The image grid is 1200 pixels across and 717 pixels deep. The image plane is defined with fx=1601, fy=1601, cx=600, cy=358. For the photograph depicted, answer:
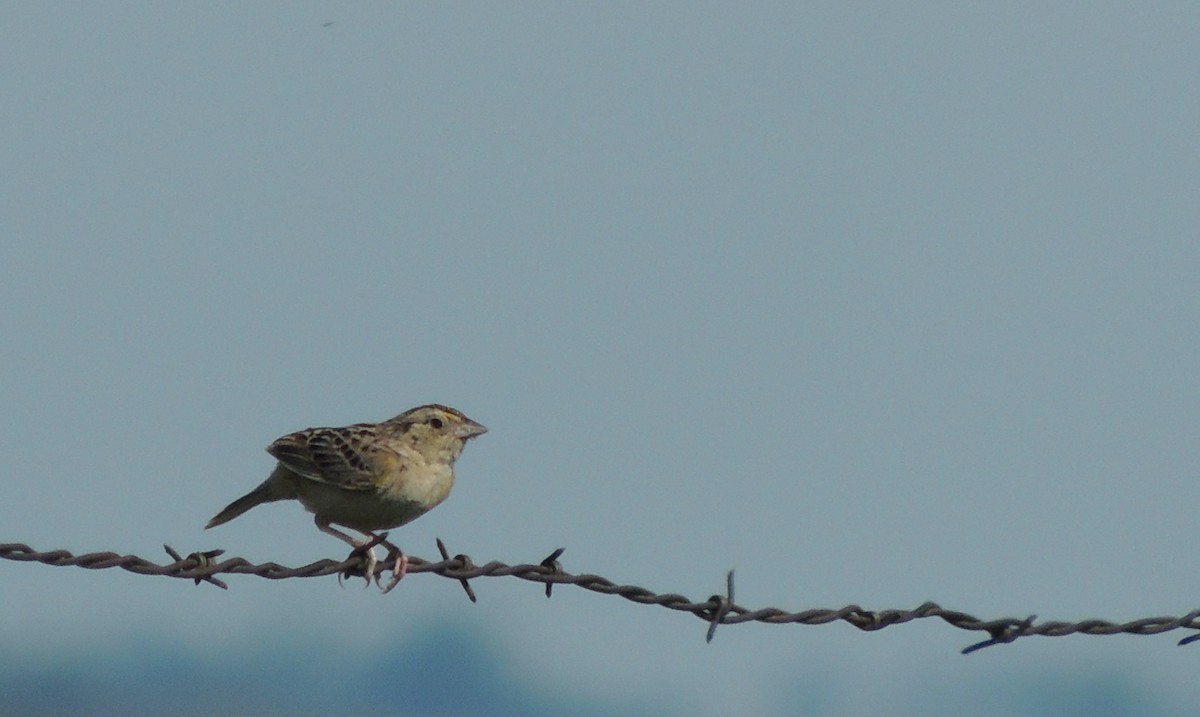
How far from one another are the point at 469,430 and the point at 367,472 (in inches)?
34.4

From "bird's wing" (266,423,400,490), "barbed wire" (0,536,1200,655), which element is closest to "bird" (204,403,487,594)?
"bird's wing" (266,423,400,490)

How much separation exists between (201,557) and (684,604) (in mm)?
2046

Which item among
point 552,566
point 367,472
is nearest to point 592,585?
point 552,566

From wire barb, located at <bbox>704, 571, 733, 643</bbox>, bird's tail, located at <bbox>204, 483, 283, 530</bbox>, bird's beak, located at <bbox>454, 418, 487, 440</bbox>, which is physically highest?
bird's beak, located at <bbox>454, 418, 487, 440</bbox>

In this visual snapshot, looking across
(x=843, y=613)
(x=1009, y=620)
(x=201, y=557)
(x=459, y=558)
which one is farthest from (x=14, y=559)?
(x=1009, y=620)

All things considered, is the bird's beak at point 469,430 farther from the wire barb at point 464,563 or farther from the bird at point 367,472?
the wire barb at point 464,563

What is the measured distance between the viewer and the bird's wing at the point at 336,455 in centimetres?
949

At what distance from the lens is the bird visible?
9508 millimetres

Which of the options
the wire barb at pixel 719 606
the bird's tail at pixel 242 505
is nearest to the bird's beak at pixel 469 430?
the bird's tail at pixel 242 505

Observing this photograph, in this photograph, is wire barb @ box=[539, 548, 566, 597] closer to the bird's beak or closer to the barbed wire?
the barbed wire

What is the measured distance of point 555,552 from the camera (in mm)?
6664

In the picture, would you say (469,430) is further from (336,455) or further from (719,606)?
(719,606)

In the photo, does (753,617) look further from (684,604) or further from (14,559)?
(14,559)

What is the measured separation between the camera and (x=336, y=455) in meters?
9.58
